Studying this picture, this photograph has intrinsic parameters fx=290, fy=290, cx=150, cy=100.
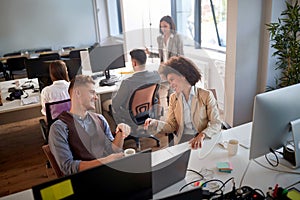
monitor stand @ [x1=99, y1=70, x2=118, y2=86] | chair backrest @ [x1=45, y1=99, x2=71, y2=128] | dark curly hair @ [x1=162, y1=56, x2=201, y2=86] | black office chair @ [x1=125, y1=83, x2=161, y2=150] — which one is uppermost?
dark curly hair @ [x1=162, y1=56, x2=201, y2=86]

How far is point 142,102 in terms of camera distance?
3.23 m

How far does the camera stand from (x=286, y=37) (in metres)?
3.04

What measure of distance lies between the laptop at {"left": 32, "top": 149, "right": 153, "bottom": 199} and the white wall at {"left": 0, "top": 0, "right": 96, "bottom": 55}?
743 centimetres

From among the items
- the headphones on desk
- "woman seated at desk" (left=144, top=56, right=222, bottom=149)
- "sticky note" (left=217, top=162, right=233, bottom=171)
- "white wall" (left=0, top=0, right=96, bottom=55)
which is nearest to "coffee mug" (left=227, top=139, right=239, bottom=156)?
"sticky note" (left=217, top=162, right=233, bottom=171)

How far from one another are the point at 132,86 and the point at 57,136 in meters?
1.46

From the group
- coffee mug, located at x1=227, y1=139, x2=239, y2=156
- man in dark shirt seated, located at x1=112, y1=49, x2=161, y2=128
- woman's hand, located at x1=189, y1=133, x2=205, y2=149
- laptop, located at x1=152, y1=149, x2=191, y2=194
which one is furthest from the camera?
man in dark shirt seated, located at x1=112, y1=49, x2=161, y2=128

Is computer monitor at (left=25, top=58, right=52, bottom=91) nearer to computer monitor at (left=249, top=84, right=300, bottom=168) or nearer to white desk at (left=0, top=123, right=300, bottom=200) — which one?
white desk at (left=0, top=123, right=300, bottom=200)

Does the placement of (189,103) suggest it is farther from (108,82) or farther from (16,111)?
(16,111)

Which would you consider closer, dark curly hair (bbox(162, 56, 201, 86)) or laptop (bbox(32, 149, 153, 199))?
laptop (bbox(32, 149, 153, 199))

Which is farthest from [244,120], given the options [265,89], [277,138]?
[277,138]

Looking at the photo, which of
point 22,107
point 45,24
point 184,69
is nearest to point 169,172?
point 184,69

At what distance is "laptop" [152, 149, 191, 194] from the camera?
1.47 metres

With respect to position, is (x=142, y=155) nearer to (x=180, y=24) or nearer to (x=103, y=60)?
(x=103, y=60)

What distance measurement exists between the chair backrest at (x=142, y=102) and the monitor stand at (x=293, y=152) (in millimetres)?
1599
